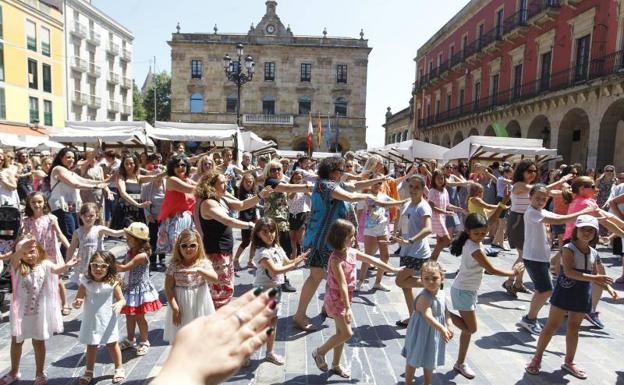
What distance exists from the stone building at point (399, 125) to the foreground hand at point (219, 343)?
39.8m

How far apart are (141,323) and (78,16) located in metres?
38.9

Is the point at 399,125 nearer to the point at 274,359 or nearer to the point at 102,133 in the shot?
the point at 102,133

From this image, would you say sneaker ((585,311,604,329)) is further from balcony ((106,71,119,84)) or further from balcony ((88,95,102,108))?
balcony ((106,71,119,84))

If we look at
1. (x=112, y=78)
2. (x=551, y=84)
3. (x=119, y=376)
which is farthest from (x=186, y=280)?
(x=112, y=78)

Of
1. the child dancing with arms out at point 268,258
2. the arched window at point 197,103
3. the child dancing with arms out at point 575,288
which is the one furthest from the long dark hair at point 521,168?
the arched window at point 197,103

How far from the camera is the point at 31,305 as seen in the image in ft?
10.9

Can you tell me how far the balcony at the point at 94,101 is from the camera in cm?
3606

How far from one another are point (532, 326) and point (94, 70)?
40.8 m

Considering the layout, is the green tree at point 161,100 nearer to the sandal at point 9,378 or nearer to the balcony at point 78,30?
the balcony at point 78,30

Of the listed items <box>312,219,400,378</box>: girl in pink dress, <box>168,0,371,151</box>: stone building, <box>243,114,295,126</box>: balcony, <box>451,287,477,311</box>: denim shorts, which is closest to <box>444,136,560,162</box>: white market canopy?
<box>451,287,477,311</box>: denim shorts

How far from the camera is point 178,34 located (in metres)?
37.9

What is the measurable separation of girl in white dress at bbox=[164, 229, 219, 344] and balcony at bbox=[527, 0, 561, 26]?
20.4m

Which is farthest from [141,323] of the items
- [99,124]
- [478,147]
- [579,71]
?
[579,71]

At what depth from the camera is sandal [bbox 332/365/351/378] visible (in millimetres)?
3527
